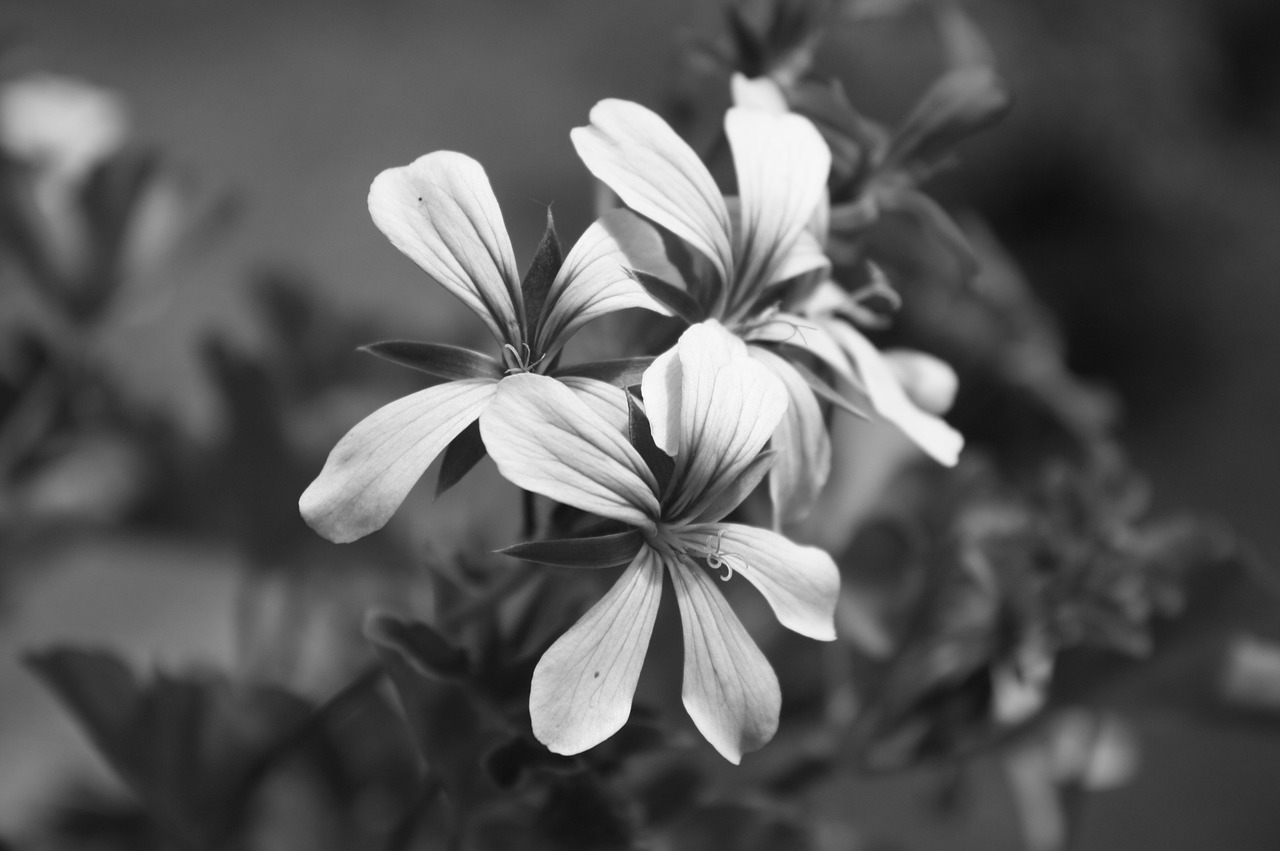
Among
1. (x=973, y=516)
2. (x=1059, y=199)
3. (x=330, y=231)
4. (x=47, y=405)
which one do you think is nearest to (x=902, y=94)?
(x=1059, y=199)

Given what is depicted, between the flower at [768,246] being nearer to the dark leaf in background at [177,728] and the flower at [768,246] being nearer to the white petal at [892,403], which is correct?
the white petal at [892,403]

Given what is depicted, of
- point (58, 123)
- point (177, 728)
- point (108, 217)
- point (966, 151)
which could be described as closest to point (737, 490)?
point (177, 728)

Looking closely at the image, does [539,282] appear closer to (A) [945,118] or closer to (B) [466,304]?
(B) [466,304]

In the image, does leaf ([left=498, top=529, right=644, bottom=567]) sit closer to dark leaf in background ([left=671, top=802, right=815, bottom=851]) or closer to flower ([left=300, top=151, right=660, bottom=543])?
flower ([left=300, top=151, right=660, bottom=543])

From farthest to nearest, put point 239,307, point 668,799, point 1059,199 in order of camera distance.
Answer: point 1059,199 < point 239,307 < point 668,799

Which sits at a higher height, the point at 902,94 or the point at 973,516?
the point at 973,516

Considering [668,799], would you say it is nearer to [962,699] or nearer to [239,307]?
[962,699]
